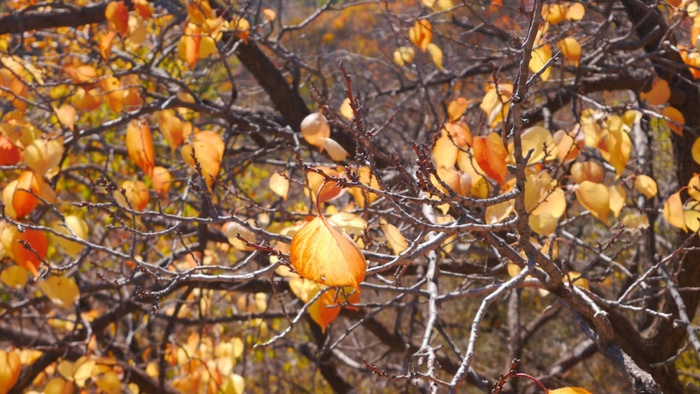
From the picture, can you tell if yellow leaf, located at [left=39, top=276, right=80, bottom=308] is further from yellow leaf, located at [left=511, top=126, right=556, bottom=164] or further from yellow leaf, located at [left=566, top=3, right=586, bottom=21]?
yellow leaf, located at [left=566, top=3, right=586, bottom=21]

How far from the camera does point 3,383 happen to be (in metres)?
2.32

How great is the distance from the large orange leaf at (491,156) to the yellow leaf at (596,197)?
→ 0.37 meters

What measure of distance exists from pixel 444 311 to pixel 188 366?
3762mm

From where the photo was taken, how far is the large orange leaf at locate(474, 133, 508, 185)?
1528mm

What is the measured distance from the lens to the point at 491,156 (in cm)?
154

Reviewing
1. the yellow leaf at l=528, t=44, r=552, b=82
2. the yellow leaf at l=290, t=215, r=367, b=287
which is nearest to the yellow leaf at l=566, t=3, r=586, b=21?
the yellow leaf at l=528, t=44, r=552, b=82

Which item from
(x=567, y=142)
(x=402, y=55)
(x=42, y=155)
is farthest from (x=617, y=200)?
(x=42, y=155)

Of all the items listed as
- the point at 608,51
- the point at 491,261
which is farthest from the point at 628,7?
the point at 491,261

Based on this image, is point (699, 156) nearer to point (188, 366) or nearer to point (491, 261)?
point (491, 261)

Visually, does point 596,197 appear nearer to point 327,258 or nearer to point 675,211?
point 675,211

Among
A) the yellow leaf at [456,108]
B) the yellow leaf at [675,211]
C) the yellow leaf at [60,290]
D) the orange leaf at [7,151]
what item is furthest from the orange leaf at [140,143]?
the yellow leaf at [675,211]

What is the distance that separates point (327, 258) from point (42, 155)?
1333mm

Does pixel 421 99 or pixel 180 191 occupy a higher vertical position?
pixel 421 99

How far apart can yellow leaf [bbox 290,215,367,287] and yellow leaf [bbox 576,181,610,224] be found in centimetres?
94
